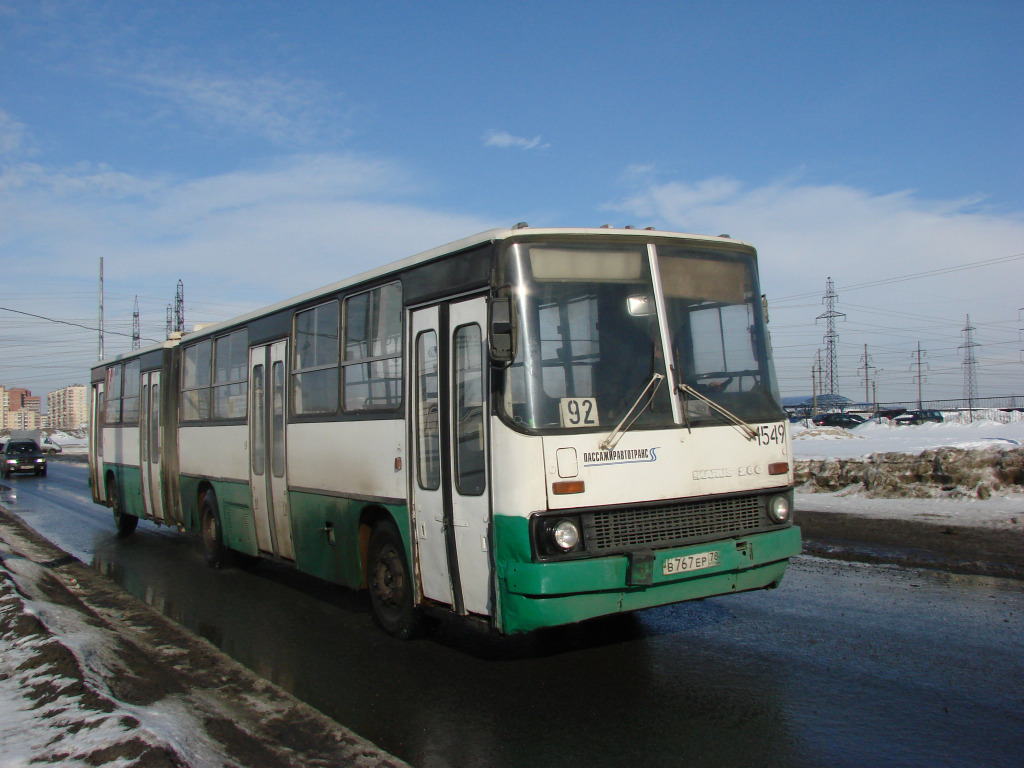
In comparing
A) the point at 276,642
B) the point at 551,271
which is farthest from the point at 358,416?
the point at 551,271

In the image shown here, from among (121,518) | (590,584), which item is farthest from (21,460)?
(590,584)

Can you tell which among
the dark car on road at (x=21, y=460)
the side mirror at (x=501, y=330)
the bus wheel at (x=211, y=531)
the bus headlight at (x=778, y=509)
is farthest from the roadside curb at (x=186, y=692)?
the dark car on road at (x=21, y=460)

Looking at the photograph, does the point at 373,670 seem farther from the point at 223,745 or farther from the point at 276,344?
the point at 276,344

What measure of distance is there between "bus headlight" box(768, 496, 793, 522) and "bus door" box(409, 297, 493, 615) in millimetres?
2109

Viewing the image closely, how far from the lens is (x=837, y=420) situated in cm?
5969

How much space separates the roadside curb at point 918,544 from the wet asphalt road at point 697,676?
0.60 m

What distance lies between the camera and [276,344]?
9234 millimetres

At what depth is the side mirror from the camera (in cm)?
523

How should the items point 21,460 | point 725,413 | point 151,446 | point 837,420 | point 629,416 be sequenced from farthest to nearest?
point 837,420, point 21,460, point 151,446, point 725,413, point 629,416

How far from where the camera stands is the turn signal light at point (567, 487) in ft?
17.3

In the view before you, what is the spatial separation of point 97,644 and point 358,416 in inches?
106

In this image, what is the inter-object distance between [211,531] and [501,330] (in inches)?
296

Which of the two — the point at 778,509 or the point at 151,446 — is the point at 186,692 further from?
the point at 151,446

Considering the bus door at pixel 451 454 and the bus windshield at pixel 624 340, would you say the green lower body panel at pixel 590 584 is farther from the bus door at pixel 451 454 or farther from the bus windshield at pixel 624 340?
the bus windshield at pixel 624 340
